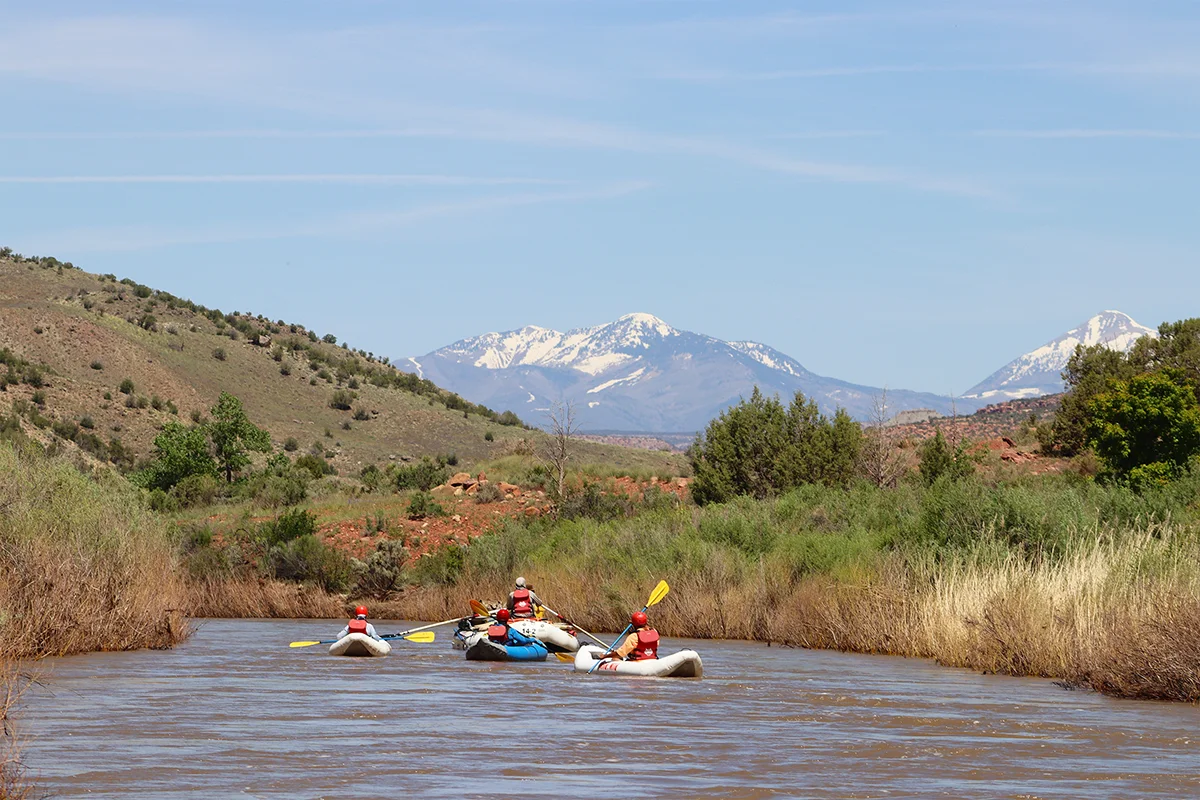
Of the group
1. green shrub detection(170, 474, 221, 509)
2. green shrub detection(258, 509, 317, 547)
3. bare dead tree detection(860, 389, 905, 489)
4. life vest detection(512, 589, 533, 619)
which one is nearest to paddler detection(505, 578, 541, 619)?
life vest detection(512, 589, 533, 619)

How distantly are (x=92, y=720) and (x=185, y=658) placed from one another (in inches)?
354

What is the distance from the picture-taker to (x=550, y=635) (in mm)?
30719

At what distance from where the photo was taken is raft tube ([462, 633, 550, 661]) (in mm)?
30266

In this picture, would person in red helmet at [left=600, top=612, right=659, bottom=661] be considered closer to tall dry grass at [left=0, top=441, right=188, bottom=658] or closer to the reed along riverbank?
the reed along riverbank

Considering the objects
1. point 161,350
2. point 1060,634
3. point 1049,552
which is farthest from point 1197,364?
point 161,350

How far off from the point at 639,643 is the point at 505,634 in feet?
15.4

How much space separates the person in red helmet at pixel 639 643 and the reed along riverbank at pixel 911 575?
195 inches

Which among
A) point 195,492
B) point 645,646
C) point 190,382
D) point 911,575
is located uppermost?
point 190,382

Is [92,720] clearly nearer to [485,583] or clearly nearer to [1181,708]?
[1181,708]

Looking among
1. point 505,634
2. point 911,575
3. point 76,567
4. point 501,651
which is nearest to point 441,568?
point 505,634

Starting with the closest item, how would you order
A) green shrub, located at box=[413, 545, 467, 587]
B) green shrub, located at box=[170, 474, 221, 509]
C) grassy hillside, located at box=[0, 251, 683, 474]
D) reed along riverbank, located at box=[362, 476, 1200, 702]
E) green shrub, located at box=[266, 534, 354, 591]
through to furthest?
reed along riverbank, located at box=[362, 476, 1200, 702]
green shrub, located at box=[413, 545, 467, 587]
green shrub, located at box=[266, 534, 354, 591]
green shrub, located at box=[170, 474, 221, 509]
grassy hillside, located at box=[0, 251, 683, 474]

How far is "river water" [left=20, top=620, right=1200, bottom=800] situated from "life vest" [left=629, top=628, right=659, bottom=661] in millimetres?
1104

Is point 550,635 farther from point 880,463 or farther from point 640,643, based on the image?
point 880,463

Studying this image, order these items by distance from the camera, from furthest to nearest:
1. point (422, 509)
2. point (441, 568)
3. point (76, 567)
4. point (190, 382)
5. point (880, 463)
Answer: point (190, 382) < point (422, 509) < point (880, 463) < point (441, 568) < point (76, 567)
